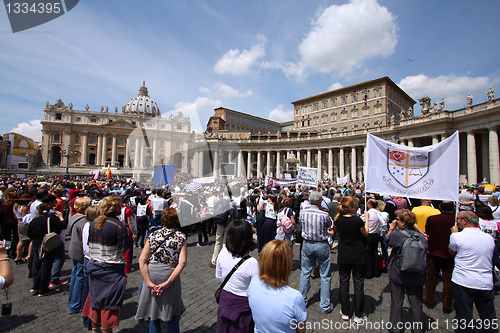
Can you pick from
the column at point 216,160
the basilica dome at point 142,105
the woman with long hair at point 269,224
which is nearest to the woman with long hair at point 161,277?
the woman with long hair at point 269,224

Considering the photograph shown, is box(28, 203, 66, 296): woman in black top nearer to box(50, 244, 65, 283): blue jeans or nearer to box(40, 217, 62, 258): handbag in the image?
box(40, 217, 62, 258): handbag

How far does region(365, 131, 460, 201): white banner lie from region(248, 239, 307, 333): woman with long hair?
4287mm

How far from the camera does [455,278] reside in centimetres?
373

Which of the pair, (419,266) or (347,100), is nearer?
(419,266)

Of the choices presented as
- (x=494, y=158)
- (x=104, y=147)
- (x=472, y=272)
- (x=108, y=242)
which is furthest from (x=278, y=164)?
(x=104, y=147)

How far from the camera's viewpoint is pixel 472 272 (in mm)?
3549

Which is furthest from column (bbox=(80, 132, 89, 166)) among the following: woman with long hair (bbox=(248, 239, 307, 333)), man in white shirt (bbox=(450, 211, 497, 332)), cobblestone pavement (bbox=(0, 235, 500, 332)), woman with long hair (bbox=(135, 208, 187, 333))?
man in white shirt (bbox=(450, 211, 497, 332))

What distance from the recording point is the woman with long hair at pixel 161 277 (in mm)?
3164

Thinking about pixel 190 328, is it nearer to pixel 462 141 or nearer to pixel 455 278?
pixel 455 278

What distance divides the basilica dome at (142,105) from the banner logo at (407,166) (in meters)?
113

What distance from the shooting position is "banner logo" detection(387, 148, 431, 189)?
18.3 ft

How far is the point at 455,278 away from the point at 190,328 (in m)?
4.34

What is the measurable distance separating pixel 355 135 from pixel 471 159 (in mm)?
16587

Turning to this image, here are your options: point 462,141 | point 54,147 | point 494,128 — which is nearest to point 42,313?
point 494,128
